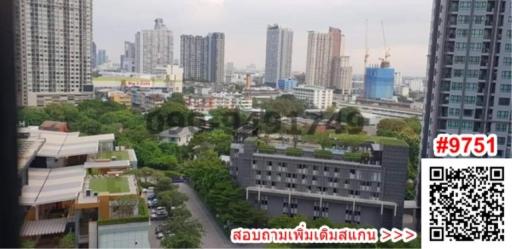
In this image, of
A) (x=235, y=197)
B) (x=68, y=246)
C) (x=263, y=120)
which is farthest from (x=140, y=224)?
(x=263, y=120)

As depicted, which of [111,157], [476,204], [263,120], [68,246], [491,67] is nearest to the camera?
[476,204]

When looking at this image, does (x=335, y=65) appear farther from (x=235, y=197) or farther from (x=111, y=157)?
(x=111, y=157)

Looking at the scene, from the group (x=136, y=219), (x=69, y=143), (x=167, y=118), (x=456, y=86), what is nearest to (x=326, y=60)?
(x=456, y=86)

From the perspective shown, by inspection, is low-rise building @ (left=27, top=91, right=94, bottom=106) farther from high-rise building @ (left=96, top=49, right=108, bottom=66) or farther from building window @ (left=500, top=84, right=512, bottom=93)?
building window @ (left=500, top=84, right=512, bottom=93)

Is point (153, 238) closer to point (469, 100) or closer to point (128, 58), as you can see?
point (469, 100)

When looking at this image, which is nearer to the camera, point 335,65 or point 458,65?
point 458,65
